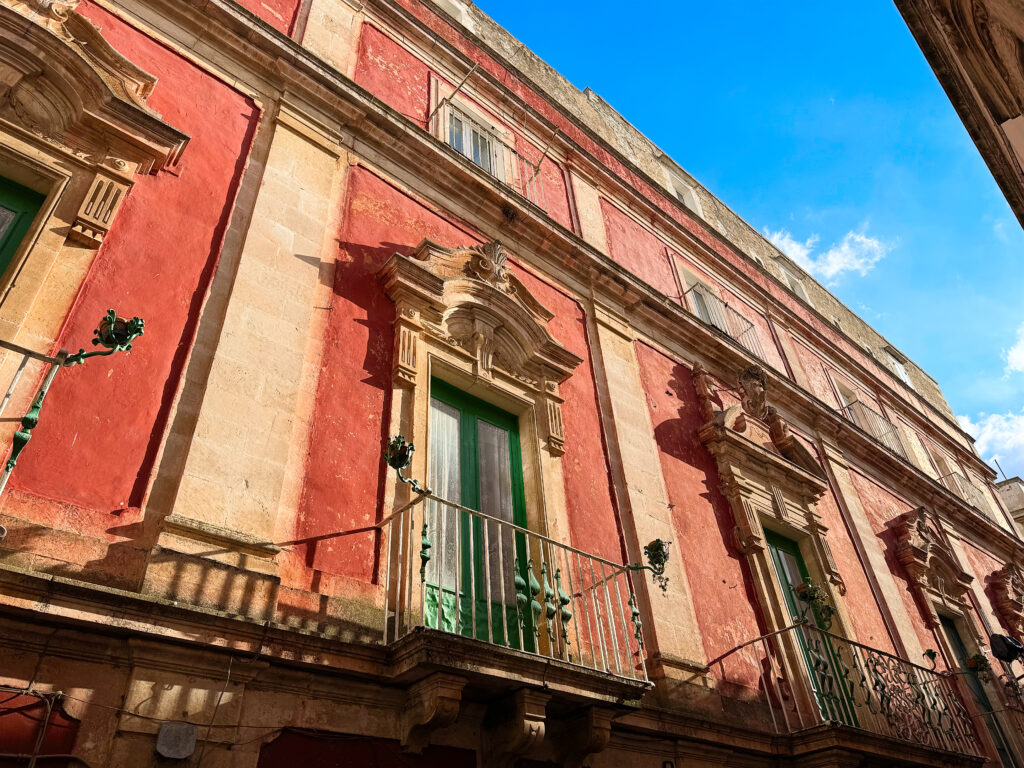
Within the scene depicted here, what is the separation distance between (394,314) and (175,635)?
3.34 m

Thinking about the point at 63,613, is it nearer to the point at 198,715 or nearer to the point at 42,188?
the point at 198,715

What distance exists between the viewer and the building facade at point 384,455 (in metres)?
3.86

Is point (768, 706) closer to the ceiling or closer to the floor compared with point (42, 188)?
closer to the floor

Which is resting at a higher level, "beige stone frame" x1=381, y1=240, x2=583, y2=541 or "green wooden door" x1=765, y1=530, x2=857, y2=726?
"beige stone frame" x1=381, y1=240, x2=583, y2=541

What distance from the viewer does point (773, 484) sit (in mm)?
9305

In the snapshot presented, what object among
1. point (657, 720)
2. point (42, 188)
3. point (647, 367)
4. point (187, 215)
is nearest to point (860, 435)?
point (647, 367)

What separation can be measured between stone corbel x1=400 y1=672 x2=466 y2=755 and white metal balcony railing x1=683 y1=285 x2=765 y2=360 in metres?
8.15

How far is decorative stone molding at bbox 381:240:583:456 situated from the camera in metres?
6.38

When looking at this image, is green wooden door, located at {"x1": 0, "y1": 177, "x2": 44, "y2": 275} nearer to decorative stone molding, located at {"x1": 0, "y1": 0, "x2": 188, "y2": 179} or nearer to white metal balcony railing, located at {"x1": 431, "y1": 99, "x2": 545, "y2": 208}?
decorative stone molding, located at {"x1": 0, "y1": 0, "x2": 188, "y2": 179}

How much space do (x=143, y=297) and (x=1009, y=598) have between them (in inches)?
572

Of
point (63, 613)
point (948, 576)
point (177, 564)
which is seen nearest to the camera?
point (63, 613)

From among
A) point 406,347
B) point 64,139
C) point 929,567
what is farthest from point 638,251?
point 64,139

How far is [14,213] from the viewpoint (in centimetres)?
471

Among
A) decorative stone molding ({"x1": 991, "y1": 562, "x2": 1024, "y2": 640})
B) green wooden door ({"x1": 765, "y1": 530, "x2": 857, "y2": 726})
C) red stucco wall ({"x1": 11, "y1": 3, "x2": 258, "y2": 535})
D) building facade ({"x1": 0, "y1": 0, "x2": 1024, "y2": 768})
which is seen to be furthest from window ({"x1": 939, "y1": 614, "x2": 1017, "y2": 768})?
red stucco wall ({"x1": 11, "y1": 3, "x2": 258, "y2": 535})
